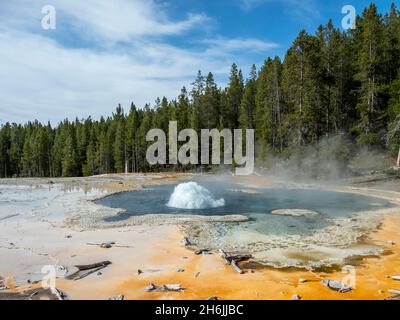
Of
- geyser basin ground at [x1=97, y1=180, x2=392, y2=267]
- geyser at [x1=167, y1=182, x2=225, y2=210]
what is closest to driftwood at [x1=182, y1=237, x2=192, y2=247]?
geyser basin ground at [x1=97, y1=180, x2=392, y2=267]

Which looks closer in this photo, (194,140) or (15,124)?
(194,140)

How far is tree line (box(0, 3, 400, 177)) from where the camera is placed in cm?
4541

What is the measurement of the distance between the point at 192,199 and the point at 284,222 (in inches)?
392

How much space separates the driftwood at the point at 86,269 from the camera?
13065 mm

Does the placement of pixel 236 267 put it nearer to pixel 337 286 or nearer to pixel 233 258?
pixel 233 258

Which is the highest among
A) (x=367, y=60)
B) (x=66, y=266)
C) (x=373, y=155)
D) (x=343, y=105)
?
(x=367, y=60)

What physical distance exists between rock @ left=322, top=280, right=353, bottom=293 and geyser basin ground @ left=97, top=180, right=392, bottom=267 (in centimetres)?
223

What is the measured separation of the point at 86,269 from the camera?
13922 mm

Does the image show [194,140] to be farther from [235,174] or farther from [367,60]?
[367,60]

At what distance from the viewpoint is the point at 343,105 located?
185 feet

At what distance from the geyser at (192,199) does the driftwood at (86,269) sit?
15.2 m
